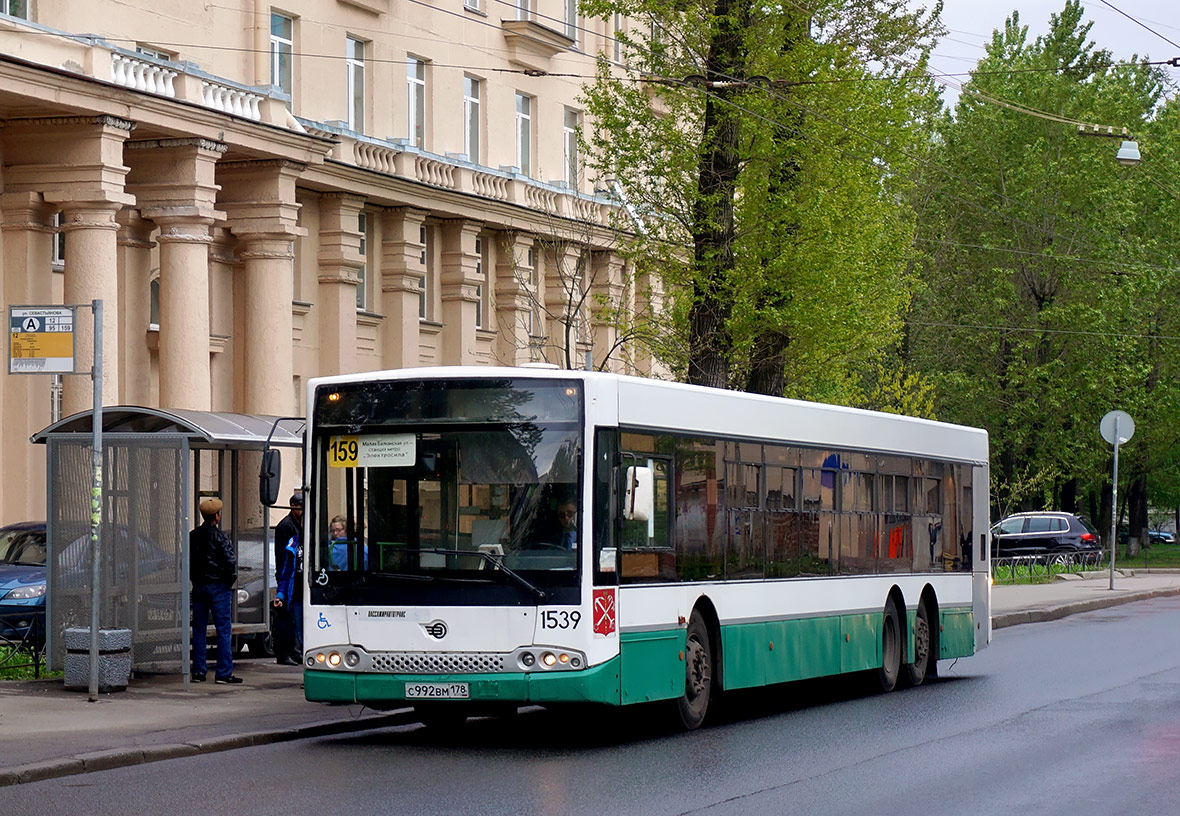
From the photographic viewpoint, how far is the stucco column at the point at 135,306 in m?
32.9

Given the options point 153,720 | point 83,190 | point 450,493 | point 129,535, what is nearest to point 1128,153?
point 83,190

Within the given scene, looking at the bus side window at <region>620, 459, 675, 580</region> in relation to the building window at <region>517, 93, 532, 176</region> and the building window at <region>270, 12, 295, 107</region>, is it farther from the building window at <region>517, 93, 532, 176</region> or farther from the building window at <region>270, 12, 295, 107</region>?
the building window at <region>517, 93, 532, 176</region>

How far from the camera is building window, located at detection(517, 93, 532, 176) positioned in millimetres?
44938

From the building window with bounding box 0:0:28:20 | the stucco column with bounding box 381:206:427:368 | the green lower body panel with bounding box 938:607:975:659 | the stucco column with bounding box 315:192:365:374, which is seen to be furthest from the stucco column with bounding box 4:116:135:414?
the green lower body panel with bounding box 938:607:975:659

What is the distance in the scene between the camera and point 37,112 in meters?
28.8

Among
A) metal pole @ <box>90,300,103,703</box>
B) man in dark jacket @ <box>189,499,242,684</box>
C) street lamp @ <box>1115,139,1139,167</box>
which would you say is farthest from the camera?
street lamp @ <box>1115,139,1139,167</box>

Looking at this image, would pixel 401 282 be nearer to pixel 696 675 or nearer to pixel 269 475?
pixel 269 475

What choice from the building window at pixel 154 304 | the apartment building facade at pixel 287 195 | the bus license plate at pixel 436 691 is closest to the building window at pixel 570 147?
the apartment building facade at pixel 287 195

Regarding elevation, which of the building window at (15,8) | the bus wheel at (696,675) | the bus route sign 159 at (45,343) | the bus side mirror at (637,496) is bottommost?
the bus wheel at (696,675)

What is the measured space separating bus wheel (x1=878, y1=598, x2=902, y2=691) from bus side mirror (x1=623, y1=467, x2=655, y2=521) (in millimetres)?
6030

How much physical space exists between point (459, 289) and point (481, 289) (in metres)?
1.91

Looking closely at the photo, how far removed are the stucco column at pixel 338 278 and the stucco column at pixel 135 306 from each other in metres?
4.67

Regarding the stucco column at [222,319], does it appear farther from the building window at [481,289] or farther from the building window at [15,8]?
the building window at [481,289]

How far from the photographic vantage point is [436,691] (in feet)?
46.7
